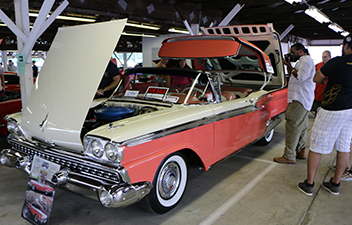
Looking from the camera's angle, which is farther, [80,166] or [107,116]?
[107,116]

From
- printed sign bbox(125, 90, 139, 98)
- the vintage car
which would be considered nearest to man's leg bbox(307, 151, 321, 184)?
the vintage car

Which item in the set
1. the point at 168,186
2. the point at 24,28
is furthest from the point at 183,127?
the point at 24,28

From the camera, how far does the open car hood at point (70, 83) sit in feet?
8.50

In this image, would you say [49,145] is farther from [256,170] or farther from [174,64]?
[174,64]

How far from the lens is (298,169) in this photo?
4.19 m

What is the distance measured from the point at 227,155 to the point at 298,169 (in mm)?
1324

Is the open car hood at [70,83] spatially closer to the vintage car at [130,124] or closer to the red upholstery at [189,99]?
the vintage car at [130,124]

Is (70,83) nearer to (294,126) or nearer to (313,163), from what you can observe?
(313,163)

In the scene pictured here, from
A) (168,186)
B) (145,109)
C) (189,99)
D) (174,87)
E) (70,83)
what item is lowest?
(168,186)

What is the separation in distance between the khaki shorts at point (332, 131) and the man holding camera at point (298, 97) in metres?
0.88

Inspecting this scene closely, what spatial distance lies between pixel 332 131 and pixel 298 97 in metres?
1.07

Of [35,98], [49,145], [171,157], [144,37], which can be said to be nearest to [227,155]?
[171,157]

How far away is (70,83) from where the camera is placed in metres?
2.82

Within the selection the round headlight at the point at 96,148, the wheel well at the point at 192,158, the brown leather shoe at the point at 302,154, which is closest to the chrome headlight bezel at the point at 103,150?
the round headlight at the point at 96,148
